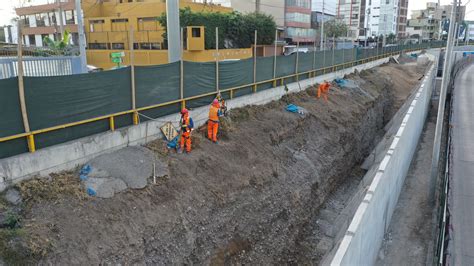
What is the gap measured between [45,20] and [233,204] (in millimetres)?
60795

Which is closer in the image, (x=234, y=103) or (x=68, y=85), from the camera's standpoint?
(x=68, y=85)

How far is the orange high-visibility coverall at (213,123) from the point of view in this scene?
40.1 feet

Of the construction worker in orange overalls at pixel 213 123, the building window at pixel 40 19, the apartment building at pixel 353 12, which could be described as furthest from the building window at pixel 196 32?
the apartment building at pixel 353 12

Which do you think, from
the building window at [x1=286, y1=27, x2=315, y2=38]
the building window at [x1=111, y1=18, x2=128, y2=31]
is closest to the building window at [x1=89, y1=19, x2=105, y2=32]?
the building window at [x1=111, y1=18, x2=128, y2=31]

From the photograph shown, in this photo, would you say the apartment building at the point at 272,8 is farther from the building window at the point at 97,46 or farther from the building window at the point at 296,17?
A: the building window at the point at 97,46

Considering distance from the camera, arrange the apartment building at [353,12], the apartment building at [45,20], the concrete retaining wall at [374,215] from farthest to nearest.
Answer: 1. the apartment building at [353,12]
2. the apartment building at [45,20]
3. the concrete retaining wall at [374,215]

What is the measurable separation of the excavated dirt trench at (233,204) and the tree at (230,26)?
66.9 feet

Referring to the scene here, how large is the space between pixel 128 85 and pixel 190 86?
118 inches

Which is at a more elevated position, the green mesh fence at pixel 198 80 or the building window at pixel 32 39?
the building window at pixel 32 39

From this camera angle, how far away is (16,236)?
6.64 m

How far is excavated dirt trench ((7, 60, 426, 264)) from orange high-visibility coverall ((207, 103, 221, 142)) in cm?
37

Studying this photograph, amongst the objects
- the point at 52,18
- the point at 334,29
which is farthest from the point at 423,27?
the point at 52,18

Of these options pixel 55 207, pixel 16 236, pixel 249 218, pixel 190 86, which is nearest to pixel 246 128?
pixel 190 86

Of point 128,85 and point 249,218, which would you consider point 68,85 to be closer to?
point 128,85
